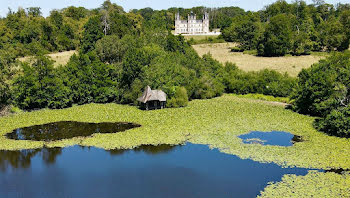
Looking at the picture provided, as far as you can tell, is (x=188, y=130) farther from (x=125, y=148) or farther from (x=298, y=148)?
(x=298, y=148)

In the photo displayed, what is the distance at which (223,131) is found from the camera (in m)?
27.3

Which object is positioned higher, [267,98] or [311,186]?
[267,98]

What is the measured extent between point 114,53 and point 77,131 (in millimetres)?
20809

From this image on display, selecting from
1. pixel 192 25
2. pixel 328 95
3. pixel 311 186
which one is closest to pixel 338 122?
pixel 328 95

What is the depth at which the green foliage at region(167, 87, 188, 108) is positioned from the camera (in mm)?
35250

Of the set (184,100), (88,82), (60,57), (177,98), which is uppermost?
(60,57)

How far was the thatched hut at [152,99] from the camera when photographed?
3362 centimetres

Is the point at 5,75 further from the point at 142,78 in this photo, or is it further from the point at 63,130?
the point at 142,78

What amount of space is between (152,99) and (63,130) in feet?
30.1

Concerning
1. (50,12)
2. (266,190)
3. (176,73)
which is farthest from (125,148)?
(50,12)

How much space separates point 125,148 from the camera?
955 inches

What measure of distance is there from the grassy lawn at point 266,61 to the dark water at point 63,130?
111 feet

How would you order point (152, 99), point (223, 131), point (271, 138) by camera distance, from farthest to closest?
point (152, 99), point (223, 131), point (271, 138)

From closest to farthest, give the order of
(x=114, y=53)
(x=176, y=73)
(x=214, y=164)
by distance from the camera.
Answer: (x=214, y=164) < (x=176, y=73) < (x=114, y=53)
